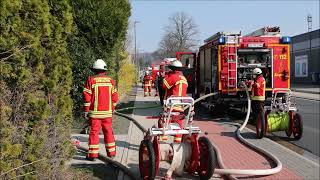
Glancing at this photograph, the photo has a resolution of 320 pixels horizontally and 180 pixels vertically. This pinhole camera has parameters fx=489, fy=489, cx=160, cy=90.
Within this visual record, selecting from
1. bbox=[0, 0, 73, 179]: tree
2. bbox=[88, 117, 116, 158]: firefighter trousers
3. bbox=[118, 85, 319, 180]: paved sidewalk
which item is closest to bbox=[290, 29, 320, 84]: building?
bbox=[118, 85, 319, 180]: paved sidewalk

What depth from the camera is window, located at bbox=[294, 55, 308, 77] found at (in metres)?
55.6

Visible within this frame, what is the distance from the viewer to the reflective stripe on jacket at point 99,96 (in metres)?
8.21

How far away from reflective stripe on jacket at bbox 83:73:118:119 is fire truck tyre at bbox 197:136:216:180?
198cm

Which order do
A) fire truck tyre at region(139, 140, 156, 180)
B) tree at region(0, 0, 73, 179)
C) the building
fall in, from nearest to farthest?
1. tree at region(0, 0, 73, 179)
2. fire truck tyre at region(139, 140, 156, 180)
3. the building

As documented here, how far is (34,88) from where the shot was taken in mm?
5129

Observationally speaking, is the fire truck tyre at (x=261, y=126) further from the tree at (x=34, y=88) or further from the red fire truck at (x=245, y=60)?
the tree at (x=34, y=88)

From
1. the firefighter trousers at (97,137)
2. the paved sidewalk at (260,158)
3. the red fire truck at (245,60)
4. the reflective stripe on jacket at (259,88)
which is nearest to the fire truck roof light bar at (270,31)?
the red fire truck at (245,60)

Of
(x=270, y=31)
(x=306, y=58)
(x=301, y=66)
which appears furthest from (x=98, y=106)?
(x=301, y=66)

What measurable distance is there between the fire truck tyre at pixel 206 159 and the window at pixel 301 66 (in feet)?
165

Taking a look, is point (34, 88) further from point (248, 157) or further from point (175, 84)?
point (248, 157)

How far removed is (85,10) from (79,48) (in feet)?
3.23

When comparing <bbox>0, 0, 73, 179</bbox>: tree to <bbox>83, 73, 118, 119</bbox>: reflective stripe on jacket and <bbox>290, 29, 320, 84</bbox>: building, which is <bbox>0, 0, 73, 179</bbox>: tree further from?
<bbox>290, 29, 320, 84</bbox>: building

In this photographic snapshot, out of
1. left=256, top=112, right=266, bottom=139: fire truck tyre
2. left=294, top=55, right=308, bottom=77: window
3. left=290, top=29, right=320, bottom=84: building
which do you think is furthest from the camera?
left=294, top=55, right=308, bottom=77: window

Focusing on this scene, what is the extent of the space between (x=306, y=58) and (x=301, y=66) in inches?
75.1
